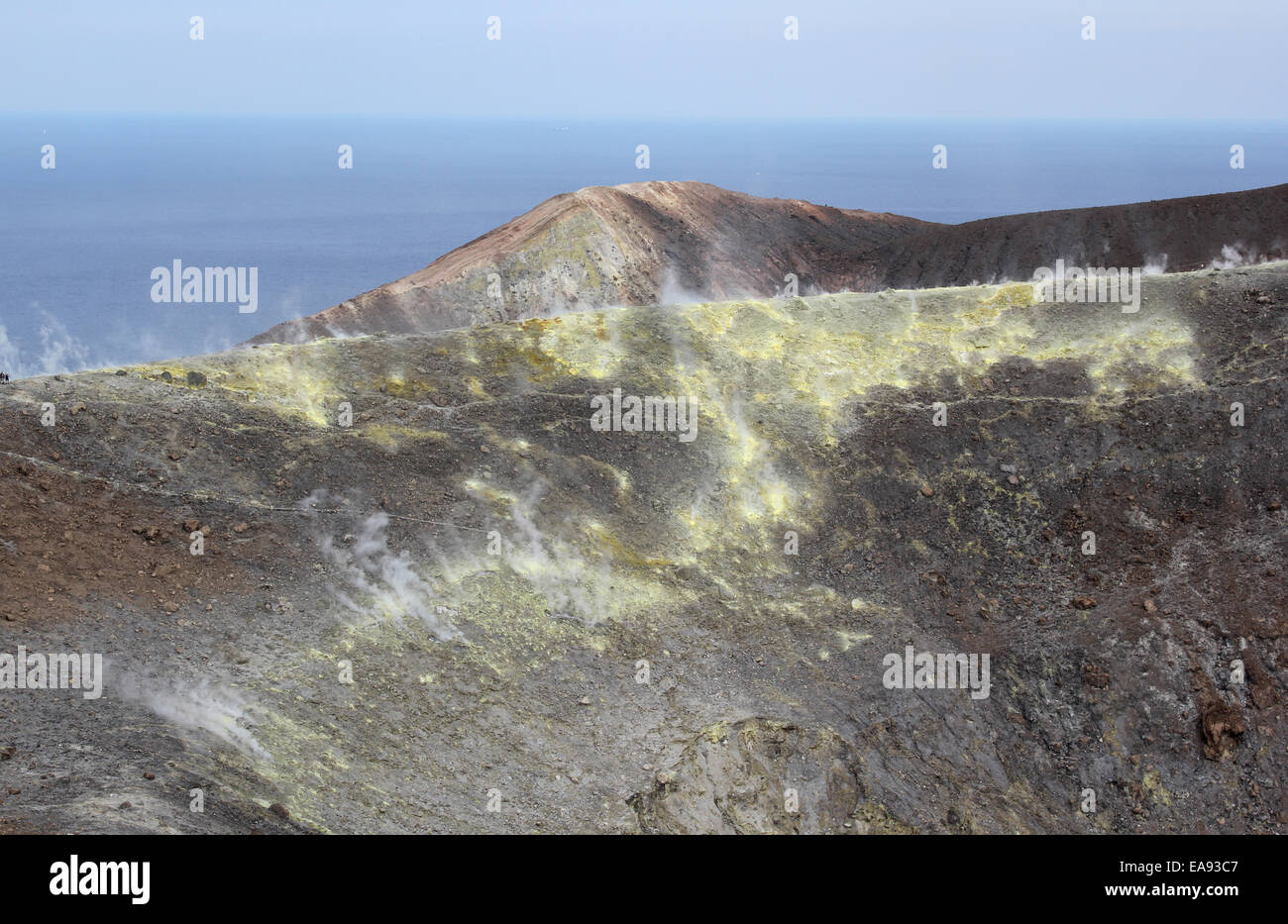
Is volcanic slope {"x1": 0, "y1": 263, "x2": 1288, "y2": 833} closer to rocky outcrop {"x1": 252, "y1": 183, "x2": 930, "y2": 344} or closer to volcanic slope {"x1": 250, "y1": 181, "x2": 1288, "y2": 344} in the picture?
rocky outcrop {"x1": 252, "y1": 183, "x2": 930, "y2": 344}

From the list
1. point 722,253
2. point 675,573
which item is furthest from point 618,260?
point 675,573

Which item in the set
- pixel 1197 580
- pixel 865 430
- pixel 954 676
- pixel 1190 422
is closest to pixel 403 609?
A: pixel 954 676

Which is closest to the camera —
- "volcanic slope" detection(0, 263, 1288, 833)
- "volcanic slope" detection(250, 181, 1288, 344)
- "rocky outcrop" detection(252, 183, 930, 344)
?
"volcanic slope" detection(0, 263, 1288, 833)

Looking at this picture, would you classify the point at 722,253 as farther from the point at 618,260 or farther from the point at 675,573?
the point at 675,573

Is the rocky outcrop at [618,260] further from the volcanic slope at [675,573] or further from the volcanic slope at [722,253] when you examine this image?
the volcanic slope at [675,573]

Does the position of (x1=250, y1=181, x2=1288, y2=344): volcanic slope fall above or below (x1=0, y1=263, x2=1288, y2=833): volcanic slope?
above

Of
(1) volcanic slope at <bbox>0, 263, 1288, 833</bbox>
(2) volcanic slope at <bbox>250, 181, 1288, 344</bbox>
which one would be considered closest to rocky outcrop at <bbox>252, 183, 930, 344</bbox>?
(2) volcanic slope at <bbox>250, 181, 1288, 344</bbox>
